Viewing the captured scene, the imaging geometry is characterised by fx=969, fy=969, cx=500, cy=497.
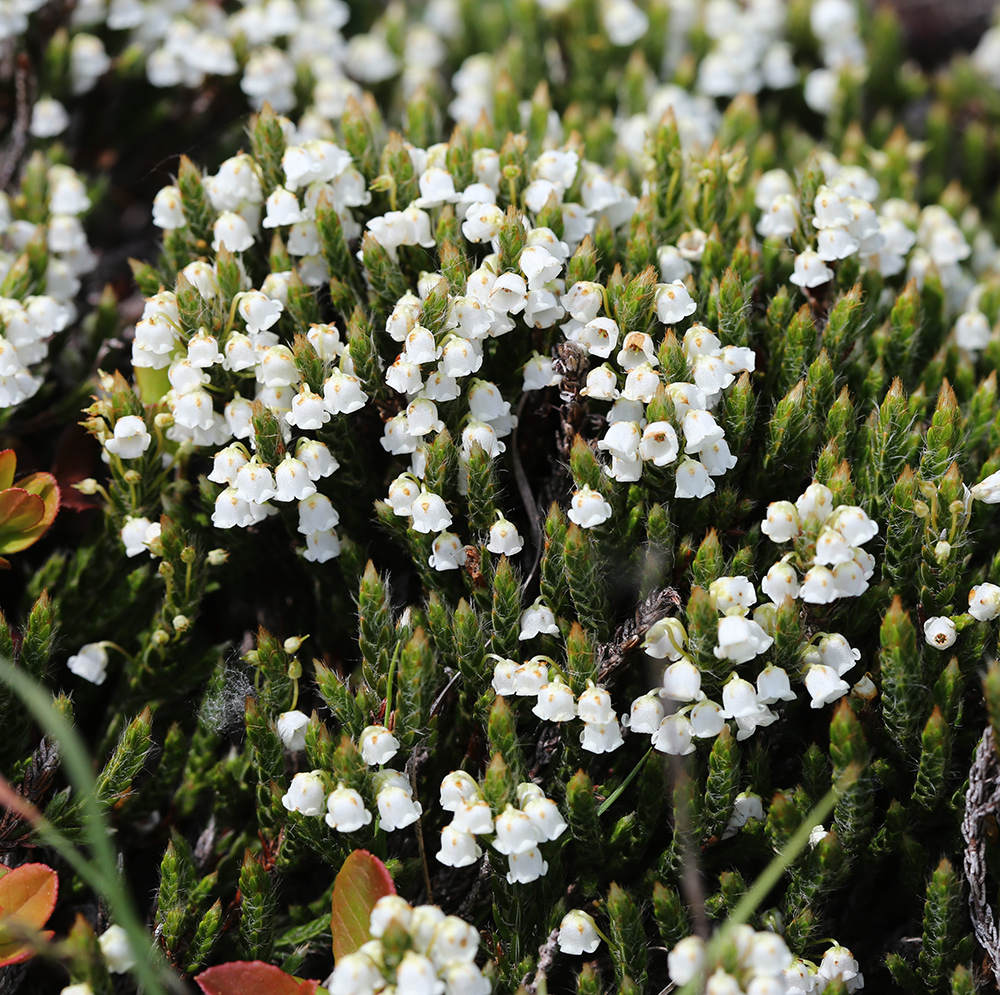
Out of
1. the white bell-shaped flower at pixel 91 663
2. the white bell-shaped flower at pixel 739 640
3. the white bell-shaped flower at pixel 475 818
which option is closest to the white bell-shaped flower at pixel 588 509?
the white bell-shaped flower at pixel 739 640

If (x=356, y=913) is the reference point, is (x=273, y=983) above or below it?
below

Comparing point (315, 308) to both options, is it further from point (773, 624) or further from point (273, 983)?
point (273, 983)

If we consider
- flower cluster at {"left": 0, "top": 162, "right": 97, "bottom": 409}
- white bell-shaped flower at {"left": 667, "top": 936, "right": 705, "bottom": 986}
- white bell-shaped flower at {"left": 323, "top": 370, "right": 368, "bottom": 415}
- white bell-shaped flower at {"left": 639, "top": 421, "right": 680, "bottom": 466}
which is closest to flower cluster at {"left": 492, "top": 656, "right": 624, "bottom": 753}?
white bell-shaped flower at {"left": 667, "top": 936, "right": 705, "bottom": 986}

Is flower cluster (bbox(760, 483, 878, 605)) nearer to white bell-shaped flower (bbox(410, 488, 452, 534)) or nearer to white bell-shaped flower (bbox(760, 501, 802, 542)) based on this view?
white bell-shaped flower (bbox(760, 501, 802, 542))

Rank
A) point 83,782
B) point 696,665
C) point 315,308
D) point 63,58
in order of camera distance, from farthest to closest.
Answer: point 63,58 → point 315,308 → point 696,665 → point 83,782

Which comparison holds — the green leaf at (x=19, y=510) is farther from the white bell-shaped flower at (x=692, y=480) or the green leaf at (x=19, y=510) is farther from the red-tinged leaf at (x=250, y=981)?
the white bell-shaped flower at (x=692, y=480)

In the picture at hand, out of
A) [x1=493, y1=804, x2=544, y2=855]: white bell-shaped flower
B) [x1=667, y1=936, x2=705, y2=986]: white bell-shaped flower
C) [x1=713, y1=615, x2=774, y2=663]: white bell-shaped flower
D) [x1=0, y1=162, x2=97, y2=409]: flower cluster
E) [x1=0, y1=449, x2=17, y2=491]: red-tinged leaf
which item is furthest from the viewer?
[x1=0, y1=162, x2=97, y2=409]: flower cluster

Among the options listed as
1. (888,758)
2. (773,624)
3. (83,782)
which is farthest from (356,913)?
(888,758)

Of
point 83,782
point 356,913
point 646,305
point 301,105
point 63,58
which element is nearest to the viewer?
point 83,782
